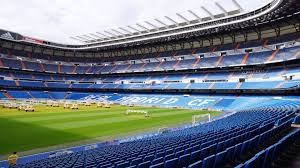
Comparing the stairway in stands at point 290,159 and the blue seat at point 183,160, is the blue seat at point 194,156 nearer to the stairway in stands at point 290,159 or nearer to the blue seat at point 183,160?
the blue seat at point 183,160

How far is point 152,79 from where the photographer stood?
218 ft

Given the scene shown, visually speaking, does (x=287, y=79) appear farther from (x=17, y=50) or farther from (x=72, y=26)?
(x=17, y=50)

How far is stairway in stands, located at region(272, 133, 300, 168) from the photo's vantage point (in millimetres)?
6707

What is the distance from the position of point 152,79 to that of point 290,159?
59350mm

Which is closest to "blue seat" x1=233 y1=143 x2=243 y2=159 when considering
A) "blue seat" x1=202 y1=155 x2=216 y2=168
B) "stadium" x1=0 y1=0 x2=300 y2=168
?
"blue seat" x1=202 y1=155 x2=216 y2=168

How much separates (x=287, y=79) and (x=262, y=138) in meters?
39.9

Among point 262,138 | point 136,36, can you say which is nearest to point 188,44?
point 136,36

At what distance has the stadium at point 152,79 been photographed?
74.6 feet

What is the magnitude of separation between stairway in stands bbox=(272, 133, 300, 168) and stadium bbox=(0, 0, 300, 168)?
1377mm

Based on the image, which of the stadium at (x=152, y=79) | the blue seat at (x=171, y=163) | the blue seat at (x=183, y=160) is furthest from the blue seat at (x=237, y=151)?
the stadium at (x=152, y=79)

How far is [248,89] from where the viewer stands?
48406 millimetres

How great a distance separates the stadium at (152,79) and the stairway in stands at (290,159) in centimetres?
138

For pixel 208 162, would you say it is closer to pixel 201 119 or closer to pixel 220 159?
pixel 220 159

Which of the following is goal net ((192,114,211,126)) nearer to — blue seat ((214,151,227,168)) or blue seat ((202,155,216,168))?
blue seat ((214,151,227,168))
